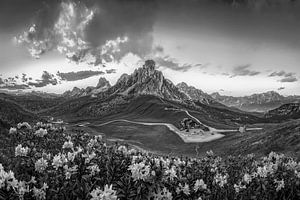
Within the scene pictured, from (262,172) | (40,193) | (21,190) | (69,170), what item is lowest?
(262,172)

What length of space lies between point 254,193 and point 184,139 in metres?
91.0

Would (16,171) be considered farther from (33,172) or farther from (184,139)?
(184,139)

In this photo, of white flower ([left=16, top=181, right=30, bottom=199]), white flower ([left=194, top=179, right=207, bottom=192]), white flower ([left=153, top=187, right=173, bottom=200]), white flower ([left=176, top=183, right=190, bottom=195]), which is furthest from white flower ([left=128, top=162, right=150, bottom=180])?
white flower ([left=16, top=181, right=30, bottom=199])

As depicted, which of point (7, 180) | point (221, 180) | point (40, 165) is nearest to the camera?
point (7, 180)

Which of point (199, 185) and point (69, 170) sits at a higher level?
point (69, 170)

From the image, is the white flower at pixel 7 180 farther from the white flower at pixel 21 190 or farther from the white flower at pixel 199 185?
the white flower at pixel 199 185

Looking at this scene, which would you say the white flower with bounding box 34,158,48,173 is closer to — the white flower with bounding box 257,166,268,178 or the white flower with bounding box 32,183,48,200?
the white flower with bounding box 32,183,48,200

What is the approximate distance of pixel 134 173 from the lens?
544 cm

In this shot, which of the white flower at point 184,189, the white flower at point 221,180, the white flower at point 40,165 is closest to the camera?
the white flower at point 184,189

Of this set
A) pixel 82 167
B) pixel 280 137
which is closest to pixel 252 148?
pixel 280 137

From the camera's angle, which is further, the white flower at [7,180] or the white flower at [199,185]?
the white flower at [199,185]

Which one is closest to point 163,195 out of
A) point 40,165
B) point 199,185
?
point 199,185

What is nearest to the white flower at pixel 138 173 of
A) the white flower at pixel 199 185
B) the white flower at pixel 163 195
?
the white flower at pixel 163 195

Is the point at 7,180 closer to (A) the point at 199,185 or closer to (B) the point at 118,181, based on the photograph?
(B) the point at 118,181
